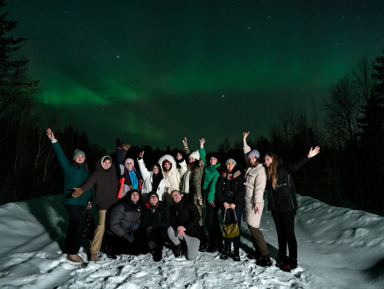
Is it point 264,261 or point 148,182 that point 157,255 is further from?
point 264,261

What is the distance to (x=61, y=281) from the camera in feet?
12.0

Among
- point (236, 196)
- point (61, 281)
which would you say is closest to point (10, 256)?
point (61, 281)

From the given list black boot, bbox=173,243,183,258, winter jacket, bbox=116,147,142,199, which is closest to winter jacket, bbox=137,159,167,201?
winter jacket, bbox=116,147,142,199

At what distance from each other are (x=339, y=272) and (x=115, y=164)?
4715 millimetres

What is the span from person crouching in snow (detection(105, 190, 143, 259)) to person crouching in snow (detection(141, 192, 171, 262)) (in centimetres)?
17

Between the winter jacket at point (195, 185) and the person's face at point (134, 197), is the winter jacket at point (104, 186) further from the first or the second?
the winter jacket at point (195, 185)

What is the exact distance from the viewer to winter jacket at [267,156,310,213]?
3.89 metres

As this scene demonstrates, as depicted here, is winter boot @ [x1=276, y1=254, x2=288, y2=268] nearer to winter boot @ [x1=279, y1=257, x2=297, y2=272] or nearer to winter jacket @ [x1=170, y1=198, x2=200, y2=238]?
winter boot @ [x1=279, y1=257, x2=297, y2=272]

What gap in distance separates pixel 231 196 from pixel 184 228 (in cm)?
116

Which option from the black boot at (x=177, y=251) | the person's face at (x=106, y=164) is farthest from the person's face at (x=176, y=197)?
the person's face at (x=106, y=164)

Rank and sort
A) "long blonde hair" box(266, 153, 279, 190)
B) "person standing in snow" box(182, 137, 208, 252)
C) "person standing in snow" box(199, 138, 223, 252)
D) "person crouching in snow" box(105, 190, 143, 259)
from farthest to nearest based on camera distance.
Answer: "person standing in snow" box(182, 137, 208, 252)
"person standing in snow" box(199, 138, 223, 252)
"person crouching in snow" box(105, 190, 143, 259)
"long blonde hair" box(266, 153, 279, 190)

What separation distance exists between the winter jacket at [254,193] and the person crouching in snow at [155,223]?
1.72 metres

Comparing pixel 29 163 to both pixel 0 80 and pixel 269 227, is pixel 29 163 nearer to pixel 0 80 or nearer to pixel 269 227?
pixel 0 80

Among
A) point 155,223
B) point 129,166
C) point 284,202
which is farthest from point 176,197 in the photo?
point 284,202
